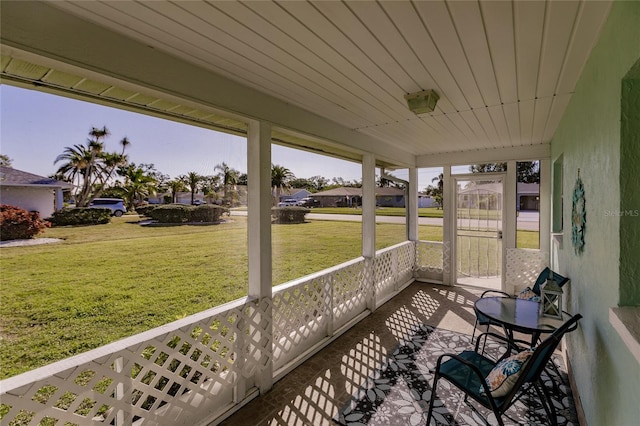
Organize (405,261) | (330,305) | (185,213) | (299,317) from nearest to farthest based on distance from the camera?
(185,213) < (299,317) < (330,305) < (405,261)

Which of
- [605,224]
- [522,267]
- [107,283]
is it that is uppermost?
[605,224]

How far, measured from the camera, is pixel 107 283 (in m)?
1.67

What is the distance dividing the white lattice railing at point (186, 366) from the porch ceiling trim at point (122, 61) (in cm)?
155

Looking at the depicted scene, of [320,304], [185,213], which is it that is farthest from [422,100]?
[320,304]

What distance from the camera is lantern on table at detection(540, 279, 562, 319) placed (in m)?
2.49

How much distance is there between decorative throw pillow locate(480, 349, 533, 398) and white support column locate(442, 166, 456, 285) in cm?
389

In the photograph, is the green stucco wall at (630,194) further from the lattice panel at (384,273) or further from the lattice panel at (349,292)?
the lattice panel at (384,273)

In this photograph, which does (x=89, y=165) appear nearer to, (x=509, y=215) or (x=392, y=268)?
(x=392, y=268)

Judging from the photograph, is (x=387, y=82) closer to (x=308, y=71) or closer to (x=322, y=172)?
(x=308, y=71)

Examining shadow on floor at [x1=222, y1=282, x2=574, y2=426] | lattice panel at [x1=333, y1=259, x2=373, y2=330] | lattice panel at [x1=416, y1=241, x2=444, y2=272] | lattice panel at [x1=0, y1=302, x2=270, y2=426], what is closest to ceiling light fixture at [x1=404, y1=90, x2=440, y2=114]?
lattice panel at [x1=333, y1=259, x2=373, y2=330]

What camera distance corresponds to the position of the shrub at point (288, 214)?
2.88 meters

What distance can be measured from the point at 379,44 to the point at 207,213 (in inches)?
69.4

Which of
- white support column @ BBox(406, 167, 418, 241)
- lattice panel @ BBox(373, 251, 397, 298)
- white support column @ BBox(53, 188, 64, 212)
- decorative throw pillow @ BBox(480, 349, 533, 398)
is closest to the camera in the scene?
white support column @ BBox(53, 188, 64, 212)

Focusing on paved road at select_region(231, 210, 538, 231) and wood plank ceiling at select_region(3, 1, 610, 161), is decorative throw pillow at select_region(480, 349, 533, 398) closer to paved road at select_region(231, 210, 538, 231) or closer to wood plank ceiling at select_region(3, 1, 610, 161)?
wood plank ceiling at select_region(3, 1, 610, 161)
